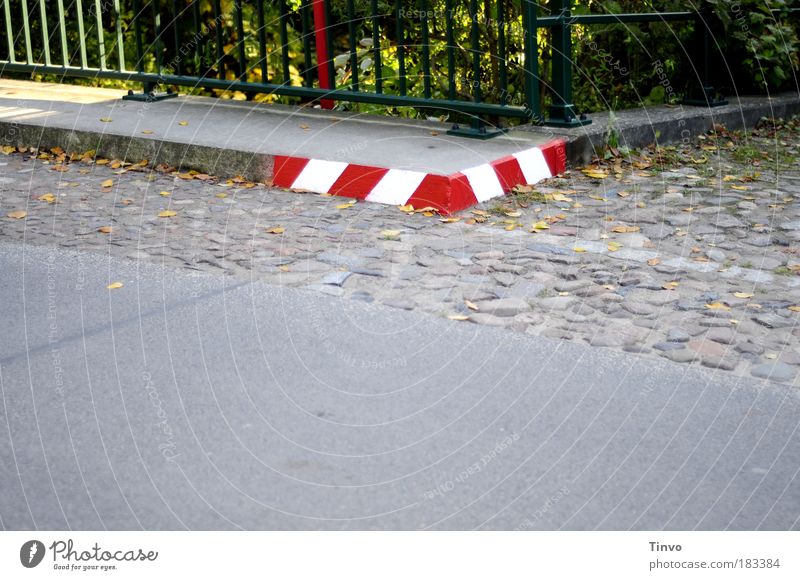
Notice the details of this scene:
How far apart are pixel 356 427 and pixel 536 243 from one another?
82.1 inches

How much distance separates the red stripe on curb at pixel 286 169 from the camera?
6055 mm

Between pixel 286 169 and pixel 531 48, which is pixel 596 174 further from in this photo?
pixel 286 169

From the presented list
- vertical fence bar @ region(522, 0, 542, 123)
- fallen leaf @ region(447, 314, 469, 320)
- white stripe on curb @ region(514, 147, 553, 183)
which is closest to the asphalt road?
fallen leaf @ region(447, 314, 469, 320)

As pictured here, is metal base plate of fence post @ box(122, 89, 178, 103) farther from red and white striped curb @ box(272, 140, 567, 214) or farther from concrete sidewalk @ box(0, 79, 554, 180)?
red and white striped curb @ box(272, 140, 567, 214)

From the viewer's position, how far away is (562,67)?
6586 mm

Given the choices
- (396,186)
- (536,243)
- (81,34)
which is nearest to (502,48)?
(396,186)

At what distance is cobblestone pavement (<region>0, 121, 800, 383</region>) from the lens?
3906 mm

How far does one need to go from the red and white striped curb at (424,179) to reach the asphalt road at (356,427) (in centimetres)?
155

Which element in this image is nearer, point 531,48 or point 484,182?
point 484,182

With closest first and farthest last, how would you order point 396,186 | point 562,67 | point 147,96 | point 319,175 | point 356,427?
point 356,427 < point 396,186 < point 319,175 < point 562,67 < point 147,96

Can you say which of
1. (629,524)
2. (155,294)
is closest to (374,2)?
(155,294)

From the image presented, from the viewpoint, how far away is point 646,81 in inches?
334

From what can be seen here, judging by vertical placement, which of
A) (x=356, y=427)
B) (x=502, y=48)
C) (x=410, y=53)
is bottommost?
(x=356, y=427)

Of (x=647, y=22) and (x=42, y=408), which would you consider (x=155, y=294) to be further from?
(x=647, y=22)
